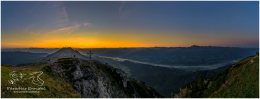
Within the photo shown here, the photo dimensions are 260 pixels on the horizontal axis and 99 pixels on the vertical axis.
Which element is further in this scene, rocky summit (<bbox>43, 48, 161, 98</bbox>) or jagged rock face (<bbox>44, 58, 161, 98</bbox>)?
jagged rock face (<bbox>44, 58, 161, 98</bbox>)

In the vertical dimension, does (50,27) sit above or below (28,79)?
above

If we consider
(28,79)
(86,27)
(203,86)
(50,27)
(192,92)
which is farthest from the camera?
(192,92)

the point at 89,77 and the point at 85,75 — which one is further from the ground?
the point at 85,75

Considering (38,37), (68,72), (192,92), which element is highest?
(38,37)

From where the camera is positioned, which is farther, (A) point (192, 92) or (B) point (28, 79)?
(A) point (192, 92)

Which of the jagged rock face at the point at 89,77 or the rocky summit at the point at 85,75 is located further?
the jagged rock face at the point at 89,77

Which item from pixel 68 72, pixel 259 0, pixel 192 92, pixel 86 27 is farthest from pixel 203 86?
pixel 259 0

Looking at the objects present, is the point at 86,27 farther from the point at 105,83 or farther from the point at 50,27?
the point at 105,83

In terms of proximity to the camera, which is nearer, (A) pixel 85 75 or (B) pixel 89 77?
(A) pixel 85 75

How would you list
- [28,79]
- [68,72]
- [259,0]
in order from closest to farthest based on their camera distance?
[259,0] < [28,79] < [68,72]
